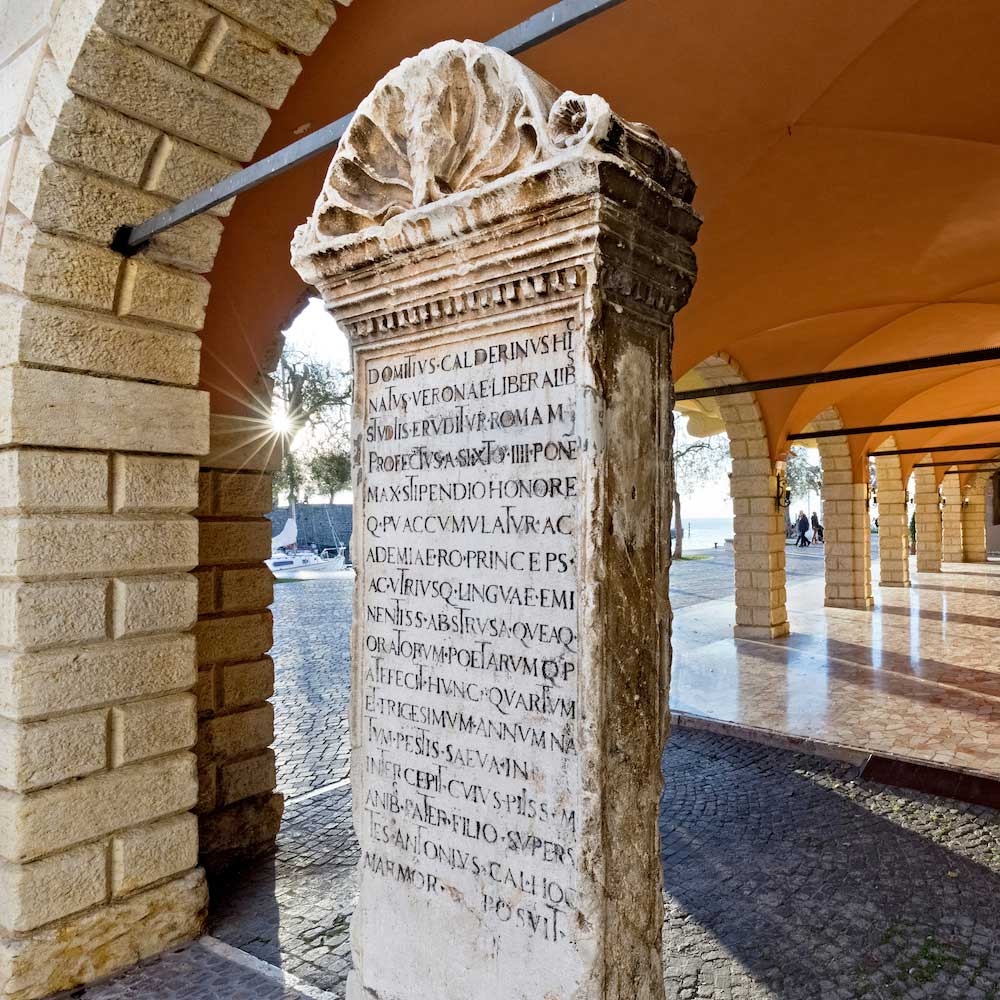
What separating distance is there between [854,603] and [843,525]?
1350mm

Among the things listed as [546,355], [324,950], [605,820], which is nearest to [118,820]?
[324,950]

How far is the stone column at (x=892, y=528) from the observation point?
16.2m

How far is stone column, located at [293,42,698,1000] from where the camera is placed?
1.72 meters

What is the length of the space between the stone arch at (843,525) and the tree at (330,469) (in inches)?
543

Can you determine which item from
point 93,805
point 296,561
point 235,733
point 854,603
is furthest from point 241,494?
point 296,561

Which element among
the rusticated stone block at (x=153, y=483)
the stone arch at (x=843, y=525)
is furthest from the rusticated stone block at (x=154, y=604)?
the stone arch at (x=843, y=525)

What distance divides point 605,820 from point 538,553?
63 centimetres

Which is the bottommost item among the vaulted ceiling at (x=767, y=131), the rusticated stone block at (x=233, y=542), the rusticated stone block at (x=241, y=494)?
the rusticated stone block at (x=233, y=542)

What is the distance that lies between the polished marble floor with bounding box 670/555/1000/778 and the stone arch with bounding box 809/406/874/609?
482 millimetres

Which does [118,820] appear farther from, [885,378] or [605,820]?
[885,378]

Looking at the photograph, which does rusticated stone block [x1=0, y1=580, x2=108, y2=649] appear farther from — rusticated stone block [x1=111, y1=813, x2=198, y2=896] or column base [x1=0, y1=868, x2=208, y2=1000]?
column base [x1=0, y1=868, x2=208, y2=1000]

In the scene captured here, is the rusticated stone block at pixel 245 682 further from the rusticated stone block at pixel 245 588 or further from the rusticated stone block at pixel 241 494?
the rusticated stone block at pixel 241 494

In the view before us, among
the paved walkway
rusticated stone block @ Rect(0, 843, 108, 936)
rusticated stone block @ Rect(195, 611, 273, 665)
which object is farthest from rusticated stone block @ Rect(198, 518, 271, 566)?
the paved walkway

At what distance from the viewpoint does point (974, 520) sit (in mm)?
23312
